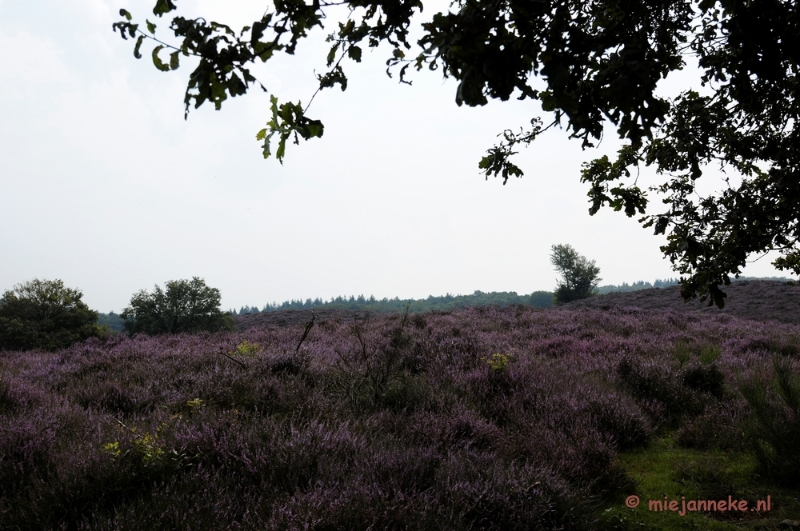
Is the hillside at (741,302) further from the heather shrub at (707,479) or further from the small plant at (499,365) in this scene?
the heather shrub at (707,479)

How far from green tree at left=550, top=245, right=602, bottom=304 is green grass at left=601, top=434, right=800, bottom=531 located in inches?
1568

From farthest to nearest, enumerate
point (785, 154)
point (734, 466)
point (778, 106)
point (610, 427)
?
point (610, 427)
point (734, 466)
point (778, 106)
point (785, 154)

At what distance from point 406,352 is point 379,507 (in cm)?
505

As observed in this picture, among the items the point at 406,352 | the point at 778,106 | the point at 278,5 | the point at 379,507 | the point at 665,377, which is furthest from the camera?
the point at 406,352

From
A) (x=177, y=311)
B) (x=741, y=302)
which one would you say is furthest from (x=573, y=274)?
(x=177, y=311)

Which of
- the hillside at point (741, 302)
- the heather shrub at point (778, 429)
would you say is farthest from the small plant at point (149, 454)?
the hillside at point (741, 302)

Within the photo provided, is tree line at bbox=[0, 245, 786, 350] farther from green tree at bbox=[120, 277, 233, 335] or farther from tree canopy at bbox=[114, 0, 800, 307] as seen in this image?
tree canopy at bbox=[114, 0, 800, 307]

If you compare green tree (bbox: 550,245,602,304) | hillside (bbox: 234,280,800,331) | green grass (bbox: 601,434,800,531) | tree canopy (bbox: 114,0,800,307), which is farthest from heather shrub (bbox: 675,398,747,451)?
green tree (bbox: 550,245,602,304)

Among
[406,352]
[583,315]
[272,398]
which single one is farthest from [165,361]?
[583,315]

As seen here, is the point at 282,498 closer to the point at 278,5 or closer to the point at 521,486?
the point at 521,486

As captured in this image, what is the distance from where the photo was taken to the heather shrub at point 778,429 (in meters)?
3.79

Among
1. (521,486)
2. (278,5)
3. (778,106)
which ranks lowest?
(521,486)

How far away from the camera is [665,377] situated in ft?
20.2

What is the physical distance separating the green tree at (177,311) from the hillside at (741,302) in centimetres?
1810
